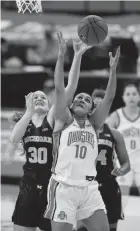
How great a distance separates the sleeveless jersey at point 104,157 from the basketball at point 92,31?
86 centimetres

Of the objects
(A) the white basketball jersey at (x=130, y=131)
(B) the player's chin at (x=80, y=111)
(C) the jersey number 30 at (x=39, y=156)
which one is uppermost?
(B) the player's chin at (x=80, y=111)

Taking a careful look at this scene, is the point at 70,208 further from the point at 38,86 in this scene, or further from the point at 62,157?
the point at 38,86

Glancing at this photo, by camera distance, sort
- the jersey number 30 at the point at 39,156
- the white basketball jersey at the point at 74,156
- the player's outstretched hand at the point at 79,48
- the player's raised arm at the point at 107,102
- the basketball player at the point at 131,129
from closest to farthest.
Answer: the white basketball jersey at the point at 74,156 < the player's raised arm at the point at 107,102 < the player's outstretched hand at the point at 79,48 < the jersey number 30 at the point at 39,156 < the basketball player at the point at 131,129

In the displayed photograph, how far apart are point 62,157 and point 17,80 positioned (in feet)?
26.8

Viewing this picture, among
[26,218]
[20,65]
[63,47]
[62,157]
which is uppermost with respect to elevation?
[20,65]

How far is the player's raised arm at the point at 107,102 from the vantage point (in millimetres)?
4910

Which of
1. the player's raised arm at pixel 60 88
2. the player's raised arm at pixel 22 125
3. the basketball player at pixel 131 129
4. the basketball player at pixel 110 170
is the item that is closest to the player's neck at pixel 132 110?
the basketball player at pixel 131 129

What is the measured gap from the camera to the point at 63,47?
479 cm

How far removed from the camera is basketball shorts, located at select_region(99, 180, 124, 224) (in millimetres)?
5316

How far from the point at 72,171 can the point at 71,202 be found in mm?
249

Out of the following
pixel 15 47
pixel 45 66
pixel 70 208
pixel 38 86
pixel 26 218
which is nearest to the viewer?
pixel 70 208

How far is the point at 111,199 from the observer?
5.36 meters

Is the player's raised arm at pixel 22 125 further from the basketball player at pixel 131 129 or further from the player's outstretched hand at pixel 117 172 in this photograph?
the basketball player at pixel 131 129

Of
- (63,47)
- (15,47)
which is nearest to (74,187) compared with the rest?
(63,47)
